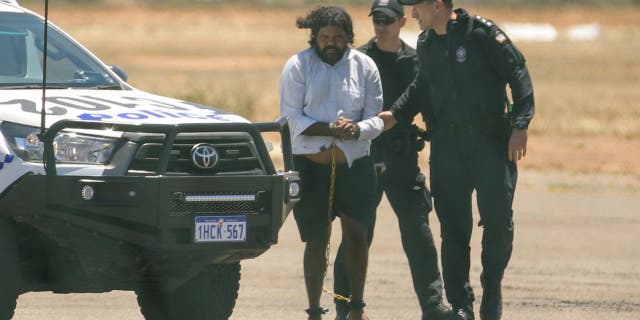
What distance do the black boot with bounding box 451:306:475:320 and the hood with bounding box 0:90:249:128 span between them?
1.88 meters

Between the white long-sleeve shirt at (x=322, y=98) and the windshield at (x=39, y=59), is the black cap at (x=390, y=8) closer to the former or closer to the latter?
the white long-sleeve shirt at (x=322, y=98)

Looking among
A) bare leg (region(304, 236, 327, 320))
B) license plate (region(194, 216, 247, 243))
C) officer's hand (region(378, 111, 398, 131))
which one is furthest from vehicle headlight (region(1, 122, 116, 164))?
officer's hand (region(378, 111, 398, 131))

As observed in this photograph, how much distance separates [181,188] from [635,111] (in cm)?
2421

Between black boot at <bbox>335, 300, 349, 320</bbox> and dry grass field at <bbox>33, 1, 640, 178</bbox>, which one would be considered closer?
black boot at <bbox>335, 300, 349, 320</bbox>

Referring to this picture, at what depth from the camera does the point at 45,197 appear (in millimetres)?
7699

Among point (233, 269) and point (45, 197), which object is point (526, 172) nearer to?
point (233, 269)

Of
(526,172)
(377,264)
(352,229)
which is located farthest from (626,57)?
(352,229)

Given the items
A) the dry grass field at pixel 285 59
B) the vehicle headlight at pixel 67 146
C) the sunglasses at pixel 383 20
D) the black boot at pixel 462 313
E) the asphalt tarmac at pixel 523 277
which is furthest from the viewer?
the dry grass field at pixel 285 59

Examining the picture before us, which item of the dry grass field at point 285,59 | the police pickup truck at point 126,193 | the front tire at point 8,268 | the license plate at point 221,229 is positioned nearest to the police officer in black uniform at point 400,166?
the police pickup truck at point 126,193

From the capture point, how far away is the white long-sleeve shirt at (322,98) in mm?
9195

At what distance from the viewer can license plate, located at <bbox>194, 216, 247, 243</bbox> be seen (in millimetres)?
7953

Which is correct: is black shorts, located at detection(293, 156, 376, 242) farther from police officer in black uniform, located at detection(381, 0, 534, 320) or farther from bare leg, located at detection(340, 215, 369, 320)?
police officer in black uniform, located at detection(381, 0, 534, 320)

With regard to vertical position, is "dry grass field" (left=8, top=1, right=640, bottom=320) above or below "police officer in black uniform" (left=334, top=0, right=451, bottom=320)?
below

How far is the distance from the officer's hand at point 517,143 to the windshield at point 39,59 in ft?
7.75
